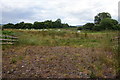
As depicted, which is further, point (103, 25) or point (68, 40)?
point (103, 25)

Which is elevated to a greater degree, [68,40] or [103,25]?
[103,25]

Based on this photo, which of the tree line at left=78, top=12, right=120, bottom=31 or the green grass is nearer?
the green grass

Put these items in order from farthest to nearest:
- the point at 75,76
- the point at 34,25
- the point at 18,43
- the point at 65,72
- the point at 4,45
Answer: the point at 34,25 → the point at 18,43 → the point at 4,45 → the point at 65,72 → the point at 75,76

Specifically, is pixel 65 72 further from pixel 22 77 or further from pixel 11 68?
pixel 11 68

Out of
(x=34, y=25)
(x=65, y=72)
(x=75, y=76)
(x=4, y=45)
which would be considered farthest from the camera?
(x=34, y=25)

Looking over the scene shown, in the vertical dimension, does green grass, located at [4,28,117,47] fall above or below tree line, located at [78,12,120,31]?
below

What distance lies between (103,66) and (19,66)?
6.83 ft

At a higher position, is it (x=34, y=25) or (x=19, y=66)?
(x=34, y=25)

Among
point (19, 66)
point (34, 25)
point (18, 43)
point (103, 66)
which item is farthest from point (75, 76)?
point (34, 25)

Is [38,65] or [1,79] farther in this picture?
[38,65]

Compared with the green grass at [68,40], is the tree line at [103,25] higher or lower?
higher

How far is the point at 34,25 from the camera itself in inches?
1059

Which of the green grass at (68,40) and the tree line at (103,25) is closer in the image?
the green grass at (68,40)

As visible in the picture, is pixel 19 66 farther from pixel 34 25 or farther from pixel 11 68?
pixel 34 25
